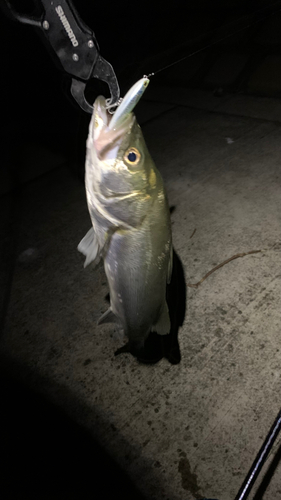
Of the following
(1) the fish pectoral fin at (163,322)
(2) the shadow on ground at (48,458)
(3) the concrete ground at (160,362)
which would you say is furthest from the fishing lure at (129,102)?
(2) the shadow on ground at (48,458)

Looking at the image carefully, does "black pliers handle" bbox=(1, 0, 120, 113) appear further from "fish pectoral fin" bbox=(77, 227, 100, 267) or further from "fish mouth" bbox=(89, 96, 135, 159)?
"fish pectoral fin" bbox=(77, 227, 100, 267)

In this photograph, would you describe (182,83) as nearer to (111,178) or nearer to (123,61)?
(123,61)

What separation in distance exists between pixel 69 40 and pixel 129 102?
89 cm

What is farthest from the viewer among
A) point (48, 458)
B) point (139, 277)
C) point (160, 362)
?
point (160, 362)

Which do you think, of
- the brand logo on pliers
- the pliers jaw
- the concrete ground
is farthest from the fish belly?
the brand logo on pliers

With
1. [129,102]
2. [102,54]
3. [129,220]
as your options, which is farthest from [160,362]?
[102,54]

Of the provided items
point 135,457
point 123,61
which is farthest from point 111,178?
point 123,61

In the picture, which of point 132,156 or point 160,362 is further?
point 160,362

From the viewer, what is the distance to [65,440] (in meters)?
2.08

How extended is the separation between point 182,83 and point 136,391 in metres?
6.46

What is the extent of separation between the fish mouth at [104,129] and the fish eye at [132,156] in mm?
63

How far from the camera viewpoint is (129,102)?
1.21 m

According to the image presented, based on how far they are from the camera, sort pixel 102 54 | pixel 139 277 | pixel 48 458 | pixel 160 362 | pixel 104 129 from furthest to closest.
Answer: pixel 102 54, pixel 160 362, pixel 48 458, pixel 139 277, pixel 104 129

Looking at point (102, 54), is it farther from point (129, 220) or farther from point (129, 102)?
point (129, 102)
